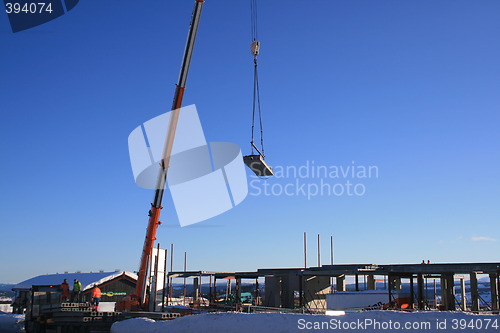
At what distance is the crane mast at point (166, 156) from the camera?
28.4 metres

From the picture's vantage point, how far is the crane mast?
28422mm

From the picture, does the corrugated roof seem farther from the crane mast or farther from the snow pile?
the crane mast

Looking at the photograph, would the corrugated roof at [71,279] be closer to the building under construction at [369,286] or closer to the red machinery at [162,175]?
the building under construction at [369,286]

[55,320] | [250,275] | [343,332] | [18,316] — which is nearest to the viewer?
[343,332]

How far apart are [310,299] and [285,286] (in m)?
2.61

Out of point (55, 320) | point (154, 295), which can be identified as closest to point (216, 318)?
point (154, 295)

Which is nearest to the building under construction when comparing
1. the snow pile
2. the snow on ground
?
the snow on ground

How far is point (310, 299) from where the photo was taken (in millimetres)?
42281

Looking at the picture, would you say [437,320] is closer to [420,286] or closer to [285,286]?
[420,286]

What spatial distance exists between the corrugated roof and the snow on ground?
34.6 m

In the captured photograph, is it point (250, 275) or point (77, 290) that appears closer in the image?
point (77, 290)

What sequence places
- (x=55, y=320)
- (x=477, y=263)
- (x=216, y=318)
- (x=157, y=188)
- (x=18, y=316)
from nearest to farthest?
(x=216, y=318) < (x=55, y=320) < (x=157, y=188) < (x=477, y=263) < (x=18, y=316)

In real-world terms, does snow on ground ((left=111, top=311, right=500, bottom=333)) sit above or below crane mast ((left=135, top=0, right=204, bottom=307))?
below

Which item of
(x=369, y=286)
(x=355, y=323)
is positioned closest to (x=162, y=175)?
(x=355, y=323)
